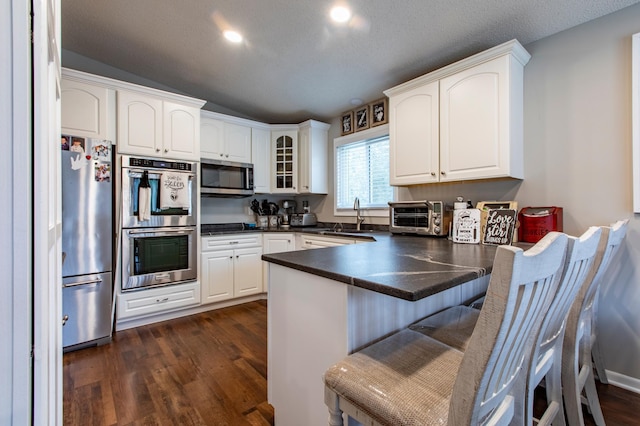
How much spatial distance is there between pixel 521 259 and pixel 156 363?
7.99ft

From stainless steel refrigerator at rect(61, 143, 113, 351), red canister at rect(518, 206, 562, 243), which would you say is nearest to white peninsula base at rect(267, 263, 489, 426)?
red canister at rect(518, 206, 562, 243)

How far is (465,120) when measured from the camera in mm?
2262

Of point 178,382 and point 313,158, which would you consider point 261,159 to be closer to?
point 313,158

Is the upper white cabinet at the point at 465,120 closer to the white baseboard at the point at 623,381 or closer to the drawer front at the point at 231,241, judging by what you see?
the white baseboard at the point at 623,381

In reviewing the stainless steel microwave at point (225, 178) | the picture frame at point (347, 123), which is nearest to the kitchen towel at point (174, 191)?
the stainless steel microwave at point (225, 178)

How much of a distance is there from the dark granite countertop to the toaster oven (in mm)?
907

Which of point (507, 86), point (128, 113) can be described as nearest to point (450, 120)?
point (507, 86)

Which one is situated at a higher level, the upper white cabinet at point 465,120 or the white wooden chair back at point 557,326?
the upper white cabinet at point 465,120

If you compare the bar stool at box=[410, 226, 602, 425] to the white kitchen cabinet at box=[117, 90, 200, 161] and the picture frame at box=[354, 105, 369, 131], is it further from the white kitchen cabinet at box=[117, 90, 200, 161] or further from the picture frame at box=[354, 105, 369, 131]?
the white kitchen cabinet at box=[117, 90, 200, 161]

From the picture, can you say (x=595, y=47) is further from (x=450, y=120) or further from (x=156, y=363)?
(x=156, y=363)

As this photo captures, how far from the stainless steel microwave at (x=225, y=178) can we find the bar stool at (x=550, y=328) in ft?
9.48

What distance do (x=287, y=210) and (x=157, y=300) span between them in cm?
216

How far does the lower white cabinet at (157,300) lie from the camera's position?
8.80ft

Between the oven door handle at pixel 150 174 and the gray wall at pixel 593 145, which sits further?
the oven door handle at pixel 150 174
